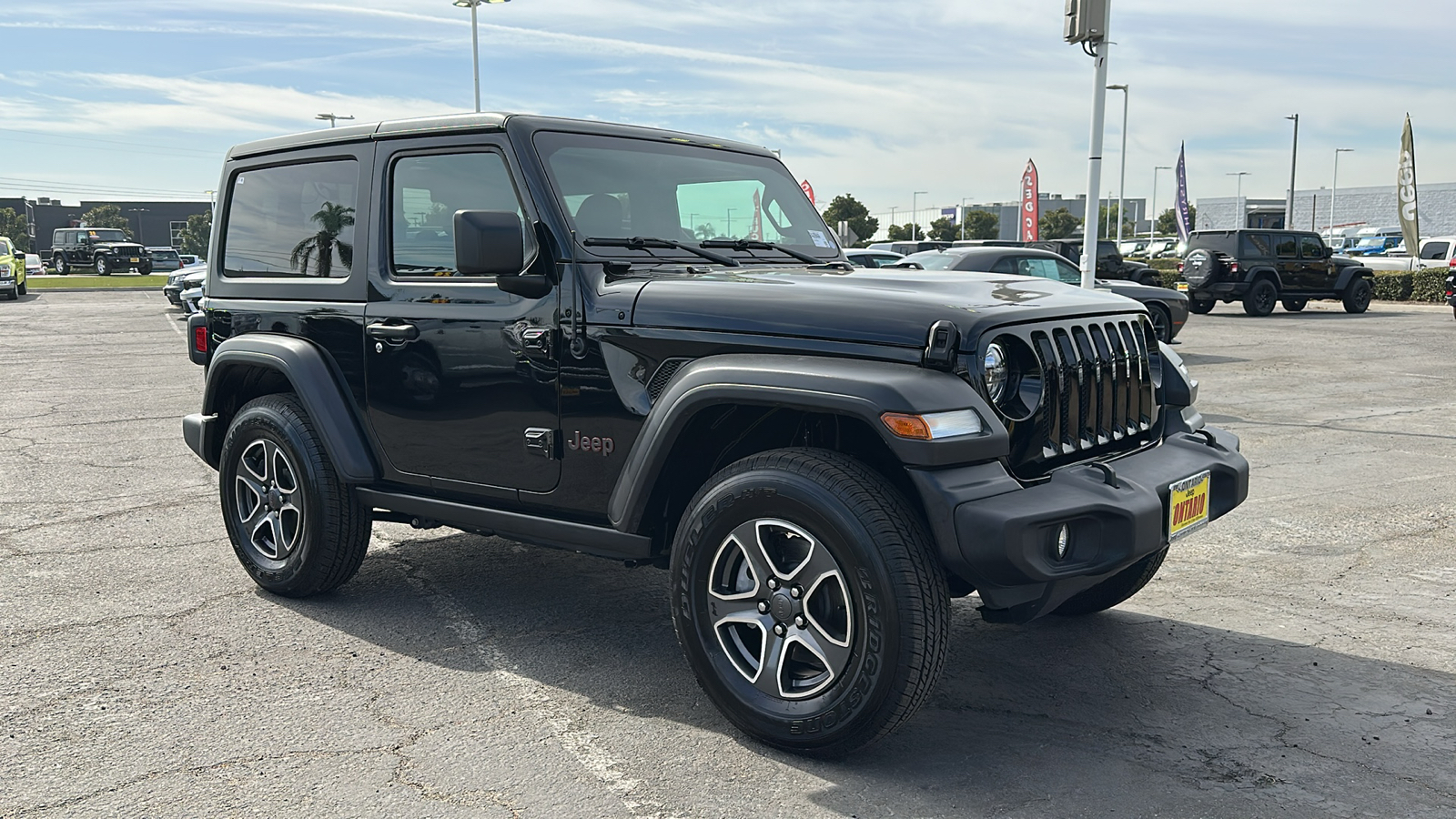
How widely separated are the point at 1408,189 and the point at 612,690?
120 feet

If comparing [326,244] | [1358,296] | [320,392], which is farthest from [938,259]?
[1358,296]

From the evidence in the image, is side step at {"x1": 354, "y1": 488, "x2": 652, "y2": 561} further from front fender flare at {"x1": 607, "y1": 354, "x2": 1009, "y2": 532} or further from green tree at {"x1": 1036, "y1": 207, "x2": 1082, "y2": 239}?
green tree at {"x1": 1036, "y1": 207, "x2": 1082, "y2": 239}

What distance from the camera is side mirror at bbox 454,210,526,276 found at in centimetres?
379

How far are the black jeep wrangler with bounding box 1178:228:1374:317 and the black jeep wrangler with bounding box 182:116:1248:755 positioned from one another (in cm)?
2184

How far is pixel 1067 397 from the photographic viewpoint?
367cm

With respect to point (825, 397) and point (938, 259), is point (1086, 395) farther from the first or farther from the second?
point (938, 259)

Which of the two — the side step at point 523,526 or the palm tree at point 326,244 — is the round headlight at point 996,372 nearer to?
the side step at point 523,526

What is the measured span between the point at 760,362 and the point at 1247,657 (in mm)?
2311

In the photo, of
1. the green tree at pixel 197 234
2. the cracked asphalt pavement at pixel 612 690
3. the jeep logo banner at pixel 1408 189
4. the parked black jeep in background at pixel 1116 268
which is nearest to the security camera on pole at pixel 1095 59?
the cracked asphalt pavement at pixel 612 690

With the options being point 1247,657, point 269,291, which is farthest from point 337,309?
point 1247,657

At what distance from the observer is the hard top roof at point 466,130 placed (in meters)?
4.32

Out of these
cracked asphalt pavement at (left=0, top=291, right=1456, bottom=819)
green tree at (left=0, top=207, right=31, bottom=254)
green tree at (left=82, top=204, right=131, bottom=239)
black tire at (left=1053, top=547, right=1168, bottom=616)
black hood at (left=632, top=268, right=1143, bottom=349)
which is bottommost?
cracked asphalt pavement at (left=0, top=291, right=1456, bottom=819)

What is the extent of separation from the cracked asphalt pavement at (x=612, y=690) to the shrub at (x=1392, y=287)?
26129 millimetres

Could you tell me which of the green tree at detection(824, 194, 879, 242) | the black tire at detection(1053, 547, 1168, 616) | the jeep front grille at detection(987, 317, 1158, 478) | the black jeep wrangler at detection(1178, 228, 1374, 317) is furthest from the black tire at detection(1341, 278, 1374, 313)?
the green tree at detection(824, 194, 879, 242)
